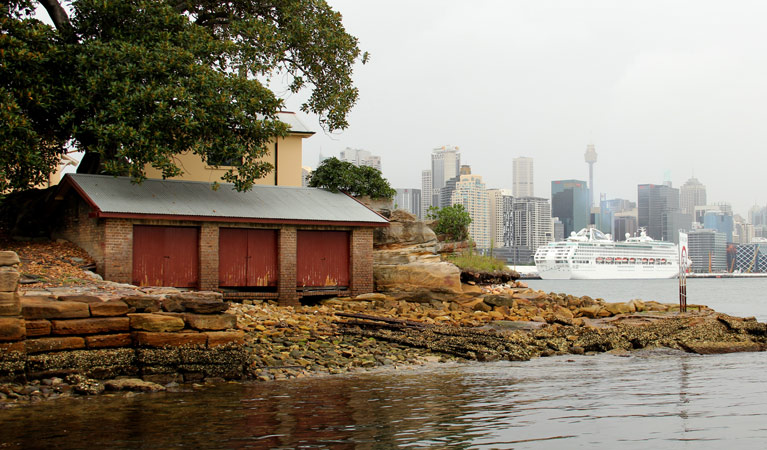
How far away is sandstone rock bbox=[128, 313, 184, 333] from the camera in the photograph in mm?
15375

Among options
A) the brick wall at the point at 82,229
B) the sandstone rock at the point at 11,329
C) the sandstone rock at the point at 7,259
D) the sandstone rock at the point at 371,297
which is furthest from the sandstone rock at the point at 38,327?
the sandstone rock at the point at 371,297

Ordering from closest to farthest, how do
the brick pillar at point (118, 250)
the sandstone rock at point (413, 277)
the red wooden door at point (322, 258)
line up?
the brick pillar at point (118, 250) < the red wooden door at point (322, 258) < the sandstone rock at point (413, 277)

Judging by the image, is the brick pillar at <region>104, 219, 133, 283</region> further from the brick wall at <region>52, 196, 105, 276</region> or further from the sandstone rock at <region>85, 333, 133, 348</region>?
the sandstone rock at <region>85, 333, 133, 348</region>

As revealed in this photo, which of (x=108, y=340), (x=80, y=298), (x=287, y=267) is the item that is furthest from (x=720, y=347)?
(x=80, y=298)

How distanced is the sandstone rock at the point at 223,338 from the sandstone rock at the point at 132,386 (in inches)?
60.7

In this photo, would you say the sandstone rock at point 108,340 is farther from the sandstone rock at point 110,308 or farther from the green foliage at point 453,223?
the green foliage at point 453,223

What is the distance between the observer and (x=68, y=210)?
25.3m

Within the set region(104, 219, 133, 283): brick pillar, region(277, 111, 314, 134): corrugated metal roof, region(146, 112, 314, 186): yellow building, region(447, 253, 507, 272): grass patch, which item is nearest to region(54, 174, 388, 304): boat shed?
region(104, 219, 133, 283): brick pillar

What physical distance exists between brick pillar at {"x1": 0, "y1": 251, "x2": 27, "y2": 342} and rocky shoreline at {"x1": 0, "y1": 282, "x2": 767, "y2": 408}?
908 millimetres

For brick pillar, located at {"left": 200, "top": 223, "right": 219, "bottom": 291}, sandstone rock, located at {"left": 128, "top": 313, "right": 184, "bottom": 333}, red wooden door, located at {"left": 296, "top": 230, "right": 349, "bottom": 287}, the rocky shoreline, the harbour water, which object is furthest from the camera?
Result: red wooden door, located at {"left": 296, "top": 230, "right": 349, "bottom": 287}

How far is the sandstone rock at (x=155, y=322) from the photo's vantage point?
15.4 m

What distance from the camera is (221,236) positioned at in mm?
25406

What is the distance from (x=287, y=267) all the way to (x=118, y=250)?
5849mm

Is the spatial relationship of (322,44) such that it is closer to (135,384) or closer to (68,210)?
(68,210)
